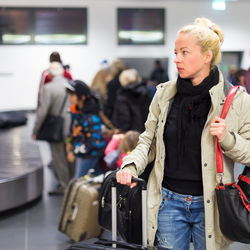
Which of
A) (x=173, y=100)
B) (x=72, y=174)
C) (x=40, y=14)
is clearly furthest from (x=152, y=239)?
(x=40, y=14)

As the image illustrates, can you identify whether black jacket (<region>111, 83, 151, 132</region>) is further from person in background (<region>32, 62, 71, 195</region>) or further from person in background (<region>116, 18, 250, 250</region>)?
person in background (<region>116, 18, 250, 250</region>)

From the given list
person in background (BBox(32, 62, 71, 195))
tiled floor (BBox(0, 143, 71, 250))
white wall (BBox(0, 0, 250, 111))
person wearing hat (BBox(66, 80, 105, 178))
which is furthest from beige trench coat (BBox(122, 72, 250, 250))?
white wall (BBox(0, 0, 250, 111))

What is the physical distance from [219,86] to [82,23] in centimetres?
1564

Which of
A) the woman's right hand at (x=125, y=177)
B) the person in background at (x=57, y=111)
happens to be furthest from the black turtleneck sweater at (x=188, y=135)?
the person in background at (x=57, y=111)

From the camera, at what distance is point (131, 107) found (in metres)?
6.34

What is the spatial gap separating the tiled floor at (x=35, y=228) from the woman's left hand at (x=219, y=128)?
2.28 meters

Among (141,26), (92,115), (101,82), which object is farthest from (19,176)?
(141,26)

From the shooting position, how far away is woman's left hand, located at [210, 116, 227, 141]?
85.6 inches

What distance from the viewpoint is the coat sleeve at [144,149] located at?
2344 millimetres

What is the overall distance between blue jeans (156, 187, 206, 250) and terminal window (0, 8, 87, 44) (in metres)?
13.8

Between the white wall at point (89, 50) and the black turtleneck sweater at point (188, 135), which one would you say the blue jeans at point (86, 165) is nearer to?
the black turtleneck sweater at point (188, 135)

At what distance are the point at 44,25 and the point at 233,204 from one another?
50.3 ft

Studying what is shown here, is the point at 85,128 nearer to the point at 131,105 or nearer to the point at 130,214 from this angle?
the point at 131,105

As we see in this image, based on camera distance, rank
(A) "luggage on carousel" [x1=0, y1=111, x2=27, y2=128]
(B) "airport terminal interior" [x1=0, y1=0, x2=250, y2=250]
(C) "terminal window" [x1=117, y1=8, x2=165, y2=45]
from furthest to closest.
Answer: (C) "terminal window" [x1=117, y1=8, x2=165, y2=45], (B) "airport terminal interior" [x1=0, y1=0, x2=250, y2=250], (A) "luggage on carousel" [x1=0, y1=111, x2=27, y2=128]
